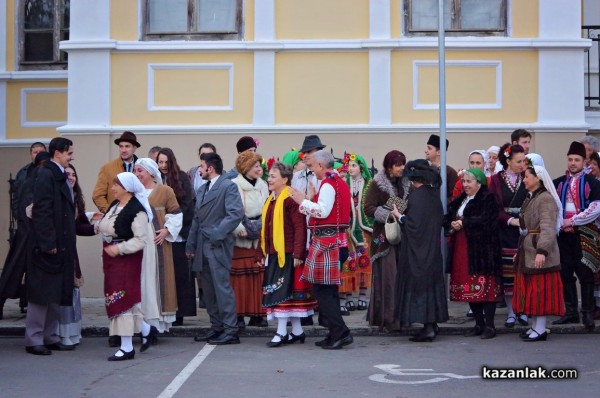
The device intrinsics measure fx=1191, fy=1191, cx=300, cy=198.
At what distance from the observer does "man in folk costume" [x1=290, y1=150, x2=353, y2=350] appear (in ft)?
36.9

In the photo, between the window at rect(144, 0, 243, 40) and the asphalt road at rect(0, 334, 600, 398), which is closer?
the asphalt road at rect(0, 334, 600, 398)

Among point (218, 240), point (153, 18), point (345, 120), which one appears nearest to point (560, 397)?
point (218, 240)

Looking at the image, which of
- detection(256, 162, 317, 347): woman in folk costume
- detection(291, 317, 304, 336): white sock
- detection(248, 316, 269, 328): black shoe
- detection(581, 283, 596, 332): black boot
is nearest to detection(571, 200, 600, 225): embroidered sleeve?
detection(581, 283, 596, 332): black boot

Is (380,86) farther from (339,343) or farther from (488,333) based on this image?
(339,343)

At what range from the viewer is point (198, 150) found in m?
15.1

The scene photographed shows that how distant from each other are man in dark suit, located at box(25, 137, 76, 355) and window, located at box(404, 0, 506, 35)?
18.5 feet

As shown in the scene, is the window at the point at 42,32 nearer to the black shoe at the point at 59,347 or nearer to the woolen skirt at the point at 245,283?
the woolen skirt at the point at 245,283

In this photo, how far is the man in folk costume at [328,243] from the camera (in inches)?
442

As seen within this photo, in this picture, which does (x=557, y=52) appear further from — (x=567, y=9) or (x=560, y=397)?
(x=560, y=397)

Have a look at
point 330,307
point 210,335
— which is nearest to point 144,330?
point 210,335

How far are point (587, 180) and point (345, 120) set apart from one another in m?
3.72

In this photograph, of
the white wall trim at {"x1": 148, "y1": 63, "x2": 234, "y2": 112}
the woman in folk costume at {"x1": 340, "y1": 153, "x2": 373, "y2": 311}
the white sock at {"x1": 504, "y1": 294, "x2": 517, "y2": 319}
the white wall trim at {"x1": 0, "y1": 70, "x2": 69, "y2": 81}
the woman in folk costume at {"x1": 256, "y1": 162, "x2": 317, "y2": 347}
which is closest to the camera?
the woman in folk costume at {"x1": 256, "y1": 162, "x2": 317, "y2": 347}

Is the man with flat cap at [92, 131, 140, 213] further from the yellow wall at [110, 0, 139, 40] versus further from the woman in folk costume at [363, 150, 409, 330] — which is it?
the woman in folk costume at [363, 150, 409, 330]

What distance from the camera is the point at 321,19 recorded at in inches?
601
